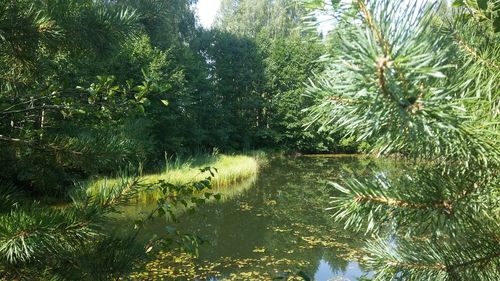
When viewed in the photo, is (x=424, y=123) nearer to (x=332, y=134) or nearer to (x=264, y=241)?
(x=332, y=134)

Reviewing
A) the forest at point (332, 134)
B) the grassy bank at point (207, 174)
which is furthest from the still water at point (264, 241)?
the forest at point (332, 134)

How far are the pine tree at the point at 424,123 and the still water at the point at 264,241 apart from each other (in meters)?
2.37

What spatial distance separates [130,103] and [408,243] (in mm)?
1130

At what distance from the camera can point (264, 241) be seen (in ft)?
22.7

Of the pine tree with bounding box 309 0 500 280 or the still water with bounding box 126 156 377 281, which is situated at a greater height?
the pine tree with bounding box 309 0 500 280

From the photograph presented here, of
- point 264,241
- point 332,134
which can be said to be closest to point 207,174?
point 264,241

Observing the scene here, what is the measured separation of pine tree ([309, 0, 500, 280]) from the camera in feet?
1.51

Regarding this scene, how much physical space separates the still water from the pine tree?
2367mm

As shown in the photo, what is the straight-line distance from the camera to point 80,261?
1207 mm

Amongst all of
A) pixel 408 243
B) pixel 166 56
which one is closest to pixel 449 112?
pixel 408 243

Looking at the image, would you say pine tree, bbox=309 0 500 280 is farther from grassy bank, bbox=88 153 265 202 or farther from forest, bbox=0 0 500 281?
grassy bank, bbox=88 153 265 202

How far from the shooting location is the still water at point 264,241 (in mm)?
5504

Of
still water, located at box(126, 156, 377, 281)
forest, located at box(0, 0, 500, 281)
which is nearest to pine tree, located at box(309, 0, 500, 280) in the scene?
forest, located at box(0, 0, 500, 281)

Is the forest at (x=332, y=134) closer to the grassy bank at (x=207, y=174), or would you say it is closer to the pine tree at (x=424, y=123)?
the pine tree at (x=424, y=123)
